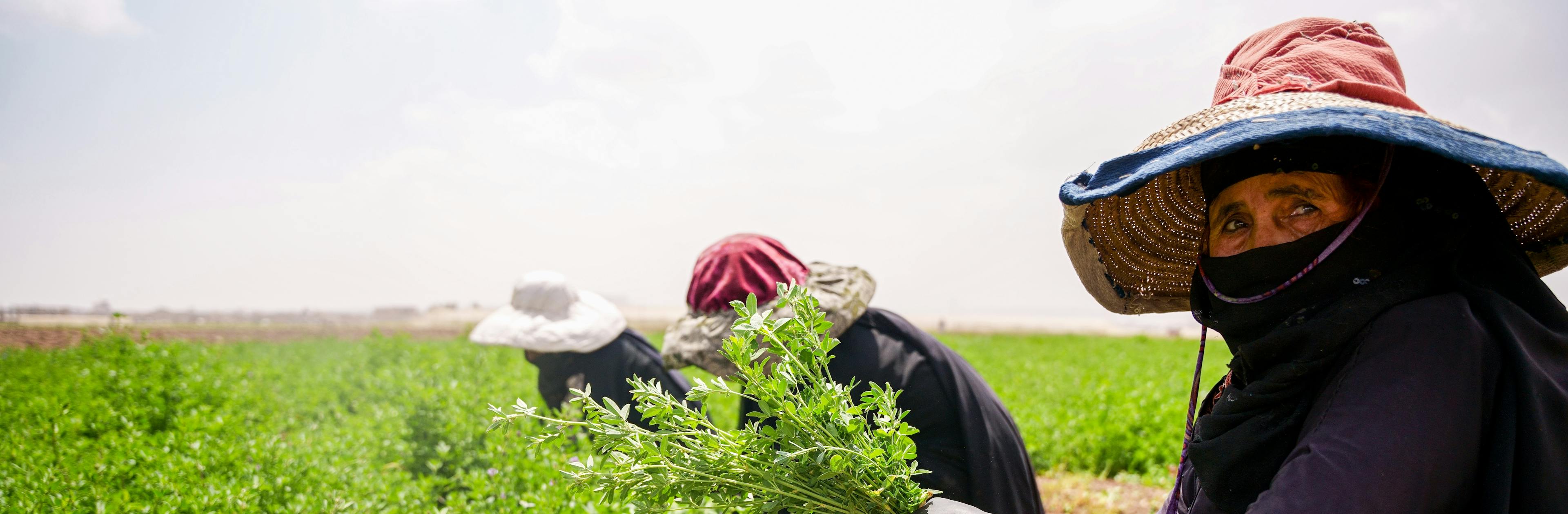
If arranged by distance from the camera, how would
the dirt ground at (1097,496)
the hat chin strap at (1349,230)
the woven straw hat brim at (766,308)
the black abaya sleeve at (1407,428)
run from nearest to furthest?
the black abaya sleeve at (1407,428) < the hat chin strap at (1349,230) < the woven straw hat brim at (766,308) < the dirt ground at (1097,496)

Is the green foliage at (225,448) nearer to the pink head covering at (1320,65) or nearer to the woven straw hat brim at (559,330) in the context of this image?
the woven straw hat brim at (559,330)

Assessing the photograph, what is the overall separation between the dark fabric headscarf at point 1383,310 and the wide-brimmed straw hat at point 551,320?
3.71m

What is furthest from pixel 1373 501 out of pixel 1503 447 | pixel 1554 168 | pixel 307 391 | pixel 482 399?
pixel 307 391

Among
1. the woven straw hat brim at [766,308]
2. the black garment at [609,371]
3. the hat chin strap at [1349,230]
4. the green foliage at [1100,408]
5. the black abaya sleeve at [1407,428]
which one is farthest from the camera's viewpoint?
the green foliage at [1100,408]

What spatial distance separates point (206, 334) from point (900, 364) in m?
42.1

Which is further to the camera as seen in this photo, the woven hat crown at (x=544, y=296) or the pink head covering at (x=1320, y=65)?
the woven hat crown at (x=544, y=296)

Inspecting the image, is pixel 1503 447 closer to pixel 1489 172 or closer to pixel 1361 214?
pixel 1361 214

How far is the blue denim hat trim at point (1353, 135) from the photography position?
0.87 metres

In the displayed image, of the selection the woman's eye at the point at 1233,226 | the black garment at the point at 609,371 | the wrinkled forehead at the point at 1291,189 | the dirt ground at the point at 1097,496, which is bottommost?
the dirt ground at the point at 1097,496

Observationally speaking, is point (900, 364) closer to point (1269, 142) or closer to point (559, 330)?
point (1269, 142)

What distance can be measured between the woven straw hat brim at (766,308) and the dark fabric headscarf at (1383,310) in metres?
1.20

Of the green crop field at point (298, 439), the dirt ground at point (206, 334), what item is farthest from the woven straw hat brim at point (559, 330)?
the dirt ground at point (206, 334)

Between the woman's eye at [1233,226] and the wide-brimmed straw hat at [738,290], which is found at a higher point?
the woman's eye at [1233,226]

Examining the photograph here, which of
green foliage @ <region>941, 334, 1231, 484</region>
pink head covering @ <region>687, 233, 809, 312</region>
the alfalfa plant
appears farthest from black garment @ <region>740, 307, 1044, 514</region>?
green foliage @ <region>941, 334, 1231, 484</region>
